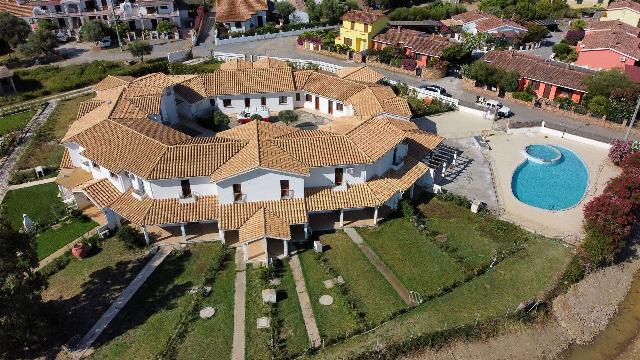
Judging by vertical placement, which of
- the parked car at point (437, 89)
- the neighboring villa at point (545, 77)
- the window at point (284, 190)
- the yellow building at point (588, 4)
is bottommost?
the window at point (284, 190)

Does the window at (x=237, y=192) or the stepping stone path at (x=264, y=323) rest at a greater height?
the window at (x=237, y=192)

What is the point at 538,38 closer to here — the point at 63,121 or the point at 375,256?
the point at 375,256

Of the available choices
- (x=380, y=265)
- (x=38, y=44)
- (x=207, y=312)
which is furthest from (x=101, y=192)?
(x=38, y=44)

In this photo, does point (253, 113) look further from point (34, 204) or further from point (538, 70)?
point (538, 70)

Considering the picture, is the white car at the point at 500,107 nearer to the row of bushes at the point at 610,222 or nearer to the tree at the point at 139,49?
the row of bushes at the point at 610,222

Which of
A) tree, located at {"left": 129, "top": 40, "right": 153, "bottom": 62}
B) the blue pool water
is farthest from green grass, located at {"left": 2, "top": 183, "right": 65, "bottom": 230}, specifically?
the blue pool water

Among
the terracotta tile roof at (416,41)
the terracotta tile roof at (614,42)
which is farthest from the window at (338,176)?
the terracotta tile roof at (614,42)

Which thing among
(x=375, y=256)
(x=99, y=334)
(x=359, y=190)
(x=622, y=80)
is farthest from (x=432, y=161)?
(x=99, y=334)
